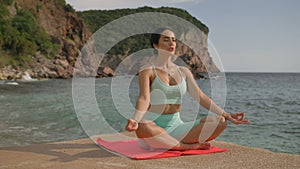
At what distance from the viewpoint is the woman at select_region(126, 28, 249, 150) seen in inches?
195

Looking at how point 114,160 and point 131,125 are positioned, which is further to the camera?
point 114,160

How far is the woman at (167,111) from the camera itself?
16.2 feet

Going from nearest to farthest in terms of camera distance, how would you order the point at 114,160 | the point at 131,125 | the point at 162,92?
the point at 131,125, the point at 114,160, the point at 162,92

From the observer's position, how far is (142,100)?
471 centimetres

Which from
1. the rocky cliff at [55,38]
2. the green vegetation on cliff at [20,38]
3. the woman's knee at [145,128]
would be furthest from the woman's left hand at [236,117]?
the green vegetation on cliff at [20,38]

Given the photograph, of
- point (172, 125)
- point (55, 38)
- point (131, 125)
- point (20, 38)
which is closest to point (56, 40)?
point (55, 38)

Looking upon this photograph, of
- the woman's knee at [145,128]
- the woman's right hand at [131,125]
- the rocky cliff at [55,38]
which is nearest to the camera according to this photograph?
the woman's right hand at [131,125]

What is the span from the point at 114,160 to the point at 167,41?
1785 millimetres

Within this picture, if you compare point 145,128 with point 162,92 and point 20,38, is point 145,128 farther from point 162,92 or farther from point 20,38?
point 20,38

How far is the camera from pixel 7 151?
18.5 ft

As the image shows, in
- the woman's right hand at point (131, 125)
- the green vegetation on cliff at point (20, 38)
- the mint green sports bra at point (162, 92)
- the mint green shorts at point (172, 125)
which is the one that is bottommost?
the mint green shorts at point (172, 125)

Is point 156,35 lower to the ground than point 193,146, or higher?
higher

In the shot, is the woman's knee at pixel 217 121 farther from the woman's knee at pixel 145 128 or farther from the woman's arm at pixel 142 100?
the woman's arm at pixel 142 100

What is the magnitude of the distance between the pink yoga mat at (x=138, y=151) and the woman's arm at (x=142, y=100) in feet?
2.20
